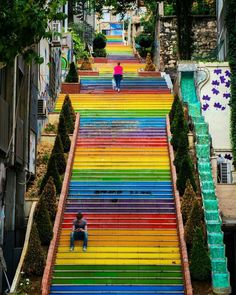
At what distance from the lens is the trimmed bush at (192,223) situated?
1589cm

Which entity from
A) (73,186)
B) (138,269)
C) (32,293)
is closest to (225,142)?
(73,186)

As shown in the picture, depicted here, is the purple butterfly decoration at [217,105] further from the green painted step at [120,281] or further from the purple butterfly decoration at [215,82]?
the green painted step at [120,281]

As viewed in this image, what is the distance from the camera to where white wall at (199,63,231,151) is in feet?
82.9

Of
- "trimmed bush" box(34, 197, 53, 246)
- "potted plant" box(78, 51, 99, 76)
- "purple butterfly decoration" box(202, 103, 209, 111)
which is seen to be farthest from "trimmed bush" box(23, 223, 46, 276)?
"potted plant" box(78, 51, 99, 76)

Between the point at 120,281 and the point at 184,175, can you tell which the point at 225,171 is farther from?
the point at 120,281

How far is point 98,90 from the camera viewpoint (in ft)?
104

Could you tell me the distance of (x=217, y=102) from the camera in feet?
85.0

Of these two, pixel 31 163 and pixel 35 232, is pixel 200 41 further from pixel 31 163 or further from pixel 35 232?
pixel 35 232

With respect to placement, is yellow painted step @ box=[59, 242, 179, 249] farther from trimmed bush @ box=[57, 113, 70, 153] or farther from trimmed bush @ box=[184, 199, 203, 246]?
trimmed bush @ box=[57, 113, 70, 153]

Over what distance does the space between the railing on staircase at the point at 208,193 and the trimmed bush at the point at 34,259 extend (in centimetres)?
439

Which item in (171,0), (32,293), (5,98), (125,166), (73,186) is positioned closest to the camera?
(32,293)

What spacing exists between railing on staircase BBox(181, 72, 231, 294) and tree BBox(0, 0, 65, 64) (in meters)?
7.84

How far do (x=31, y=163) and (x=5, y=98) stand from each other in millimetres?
4386

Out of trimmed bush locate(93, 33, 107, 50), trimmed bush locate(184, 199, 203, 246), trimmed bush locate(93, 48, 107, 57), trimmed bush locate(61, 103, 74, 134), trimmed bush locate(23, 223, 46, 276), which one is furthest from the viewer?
trimmed bush locate(93, 33, 107, 50)
